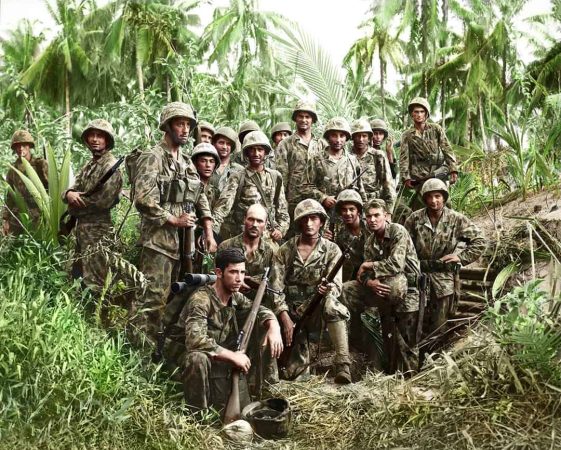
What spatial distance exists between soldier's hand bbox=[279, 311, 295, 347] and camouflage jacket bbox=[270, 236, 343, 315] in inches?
9.5

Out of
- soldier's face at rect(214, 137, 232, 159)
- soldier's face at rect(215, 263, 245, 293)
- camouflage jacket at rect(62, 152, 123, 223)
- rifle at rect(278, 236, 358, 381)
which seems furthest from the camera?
soldier's face at rect(214, 137, 232, 159)

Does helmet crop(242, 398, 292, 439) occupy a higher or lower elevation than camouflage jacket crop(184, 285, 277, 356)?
lower

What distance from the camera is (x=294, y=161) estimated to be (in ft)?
25.7

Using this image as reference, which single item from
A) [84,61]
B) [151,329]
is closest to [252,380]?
[151,329]

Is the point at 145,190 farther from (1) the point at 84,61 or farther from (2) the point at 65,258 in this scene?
(1) the point at 84,61

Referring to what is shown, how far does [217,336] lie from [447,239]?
2.70 metres

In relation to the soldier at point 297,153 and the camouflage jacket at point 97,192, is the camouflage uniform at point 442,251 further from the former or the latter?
the camouflage jacket at point 97,192

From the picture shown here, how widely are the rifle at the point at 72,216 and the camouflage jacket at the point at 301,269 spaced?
62.5 inches

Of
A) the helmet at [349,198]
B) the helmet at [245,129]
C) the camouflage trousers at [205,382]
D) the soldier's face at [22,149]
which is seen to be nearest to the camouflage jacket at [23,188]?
the soldier's face at [22,149]

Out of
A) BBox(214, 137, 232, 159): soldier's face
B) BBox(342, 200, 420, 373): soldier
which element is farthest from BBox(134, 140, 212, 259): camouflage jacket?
BBox(214, 137, 232, 159): soldier's face

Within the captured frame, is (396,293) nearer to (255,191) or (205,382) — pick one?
(255,191)

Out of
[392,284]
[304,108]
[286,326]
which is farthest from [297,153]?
[286,326]

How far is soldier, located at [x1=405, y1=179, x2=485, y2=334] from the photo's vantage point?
6602 mm

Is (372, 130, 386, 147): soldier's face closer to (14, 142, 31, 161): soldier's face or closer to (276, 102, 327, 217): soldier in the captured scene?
(276, 102, 327, 217): soldier
